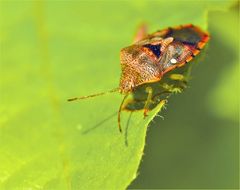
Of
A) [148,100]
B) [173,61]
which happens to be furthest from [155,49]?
[148,100]

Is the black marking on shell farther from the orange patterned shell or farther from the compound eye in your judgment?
the compound eye

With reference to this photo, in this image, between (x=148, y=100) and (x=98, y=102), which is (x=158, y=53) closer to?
(x=148, y=100)

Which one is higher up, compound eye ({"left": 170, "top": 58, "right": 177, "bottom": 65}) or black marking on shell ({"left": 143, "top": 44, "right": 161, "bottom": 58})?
black marking on shell ({"left": 143, "top": 44, "right": 161, "bottom": 58})

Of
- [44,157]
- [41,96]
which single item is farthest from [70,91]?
[44,157]

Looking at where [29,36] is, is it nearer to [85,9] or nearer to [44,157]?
[85,9]

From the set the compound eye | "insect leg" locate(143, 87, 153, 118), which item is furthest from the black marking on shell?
"insect leg" locate(143, 87, 153, 118)

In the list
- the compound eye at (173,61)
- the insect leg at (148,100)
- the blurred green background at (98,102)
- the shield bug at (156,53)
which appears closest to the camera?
the blurred green background at (98,102)

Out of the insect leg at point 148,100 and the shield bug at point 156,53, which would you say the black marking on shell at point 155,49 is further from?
the insect leg at point 148,100

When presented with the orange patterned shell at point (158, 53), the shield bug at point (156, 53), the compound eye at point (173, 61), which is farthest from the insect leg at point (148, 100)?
the compound eye at point (173, 61)
